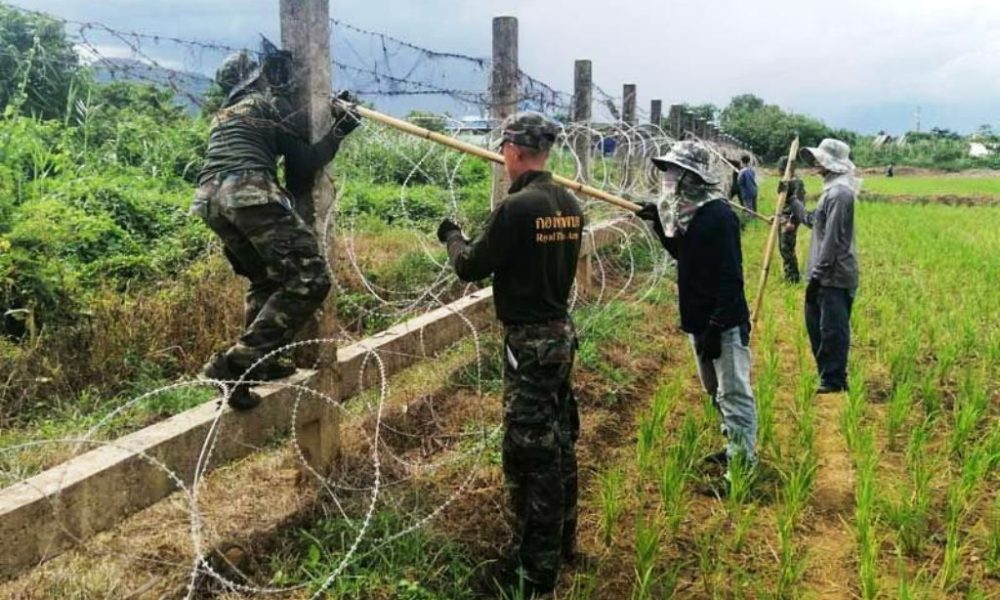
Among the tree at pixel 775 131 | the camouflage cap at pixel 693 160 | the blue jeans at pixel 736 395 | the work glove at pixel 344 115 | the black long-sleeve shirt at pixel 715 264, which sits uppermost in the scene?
the tree at pixel 775 131

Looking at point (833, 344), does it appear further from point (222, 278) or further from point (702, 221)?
point (222, 278)

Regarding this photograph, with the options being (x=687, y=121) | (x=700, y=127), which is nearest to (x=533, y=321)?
(x=687, y=121)

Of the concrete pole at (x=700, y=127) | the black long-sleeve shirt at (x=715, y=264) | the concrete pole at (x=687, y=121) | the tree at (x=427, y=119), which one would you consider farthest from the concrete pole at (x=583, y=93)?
the concrete pole at (x=700, y=127)

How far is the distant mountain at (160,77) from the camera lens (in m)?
3.30

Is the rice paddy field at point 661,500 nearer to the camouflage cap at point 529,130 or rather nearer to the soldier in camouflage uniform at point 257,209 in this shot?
the soldier in camouflage uniform at point 257,209

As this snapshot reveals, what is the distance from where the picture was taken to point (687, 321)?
168 inches

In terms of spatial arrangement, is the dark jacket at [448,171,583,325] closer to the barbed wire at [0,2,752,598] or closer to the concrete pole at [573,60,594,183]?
the barbed wire at [0,2,752,598]

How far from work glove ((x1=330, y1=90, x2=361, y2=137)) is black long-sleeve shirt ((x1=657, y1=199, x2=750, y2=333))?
1800 millimetres

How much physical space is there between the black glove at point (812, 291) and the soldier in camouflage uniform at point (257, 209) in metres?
3.84

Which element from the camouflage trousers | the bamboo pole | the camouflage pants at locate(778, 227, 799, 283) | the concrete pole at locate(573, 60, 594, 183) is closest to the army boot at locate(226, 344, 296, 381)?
the camouflage trousers

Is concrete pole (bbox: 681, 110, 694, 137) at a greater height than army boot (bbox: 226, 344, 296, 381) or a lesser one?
greater

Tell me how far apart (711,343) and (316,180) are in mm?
2167

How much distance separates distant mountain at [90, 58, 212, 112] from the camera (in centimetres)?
330

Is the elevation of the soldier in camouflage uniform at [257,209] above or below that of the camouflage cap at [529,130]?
below
